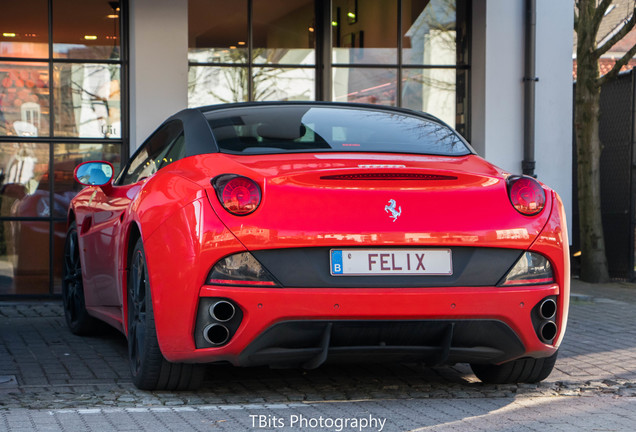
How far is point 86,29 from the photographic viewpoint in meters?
10.1

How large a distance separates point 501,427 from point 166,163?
7.28 ft

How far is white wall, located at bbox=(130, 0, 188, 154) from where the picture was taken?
32.8 feet

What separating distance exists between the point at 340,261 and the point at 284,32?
701cm

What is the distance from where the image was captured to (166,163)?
5.34 meters

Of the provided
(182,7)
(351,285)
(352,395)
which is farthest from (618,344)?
(182,7)

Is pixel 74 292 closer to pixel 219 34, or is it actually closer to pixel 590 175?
pixel 219 34

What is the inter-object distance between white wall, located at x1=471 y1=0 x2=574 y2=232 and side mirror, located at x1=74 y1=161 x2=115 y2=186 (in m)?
5.48

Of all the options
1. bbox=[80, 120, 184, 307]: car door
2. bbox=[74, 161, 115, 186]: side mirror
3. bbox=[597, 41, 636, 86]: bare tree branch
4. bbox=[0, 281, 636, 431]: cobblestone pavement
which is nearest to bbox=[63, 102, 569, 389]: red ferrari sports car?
bbox=[0, 281, 636, 431]: cobblestone pavement

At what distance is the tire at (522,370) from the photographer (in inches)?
204

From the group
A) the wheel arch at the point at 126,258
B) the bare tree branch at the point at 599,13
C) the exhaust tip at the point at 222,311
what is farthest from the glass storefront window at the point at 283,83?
the exhaust tip at the point at 222,311

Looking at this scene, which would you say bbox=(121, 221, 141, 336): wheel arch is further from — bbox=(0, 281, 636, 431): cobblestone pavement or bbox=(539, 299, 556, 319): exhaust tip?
bbox=(539, 299, 556, 319): exhaust tip

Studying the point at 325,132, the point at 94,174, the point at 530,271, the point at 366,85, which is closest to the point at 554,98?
the point at 366,85

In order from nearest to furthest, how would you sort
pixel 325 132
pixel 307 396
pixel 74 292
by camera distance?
pixel 307 396 → pixel 325 132 → pixel 74 292

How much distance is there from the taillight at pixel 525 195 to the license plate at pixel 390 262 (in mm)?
412
